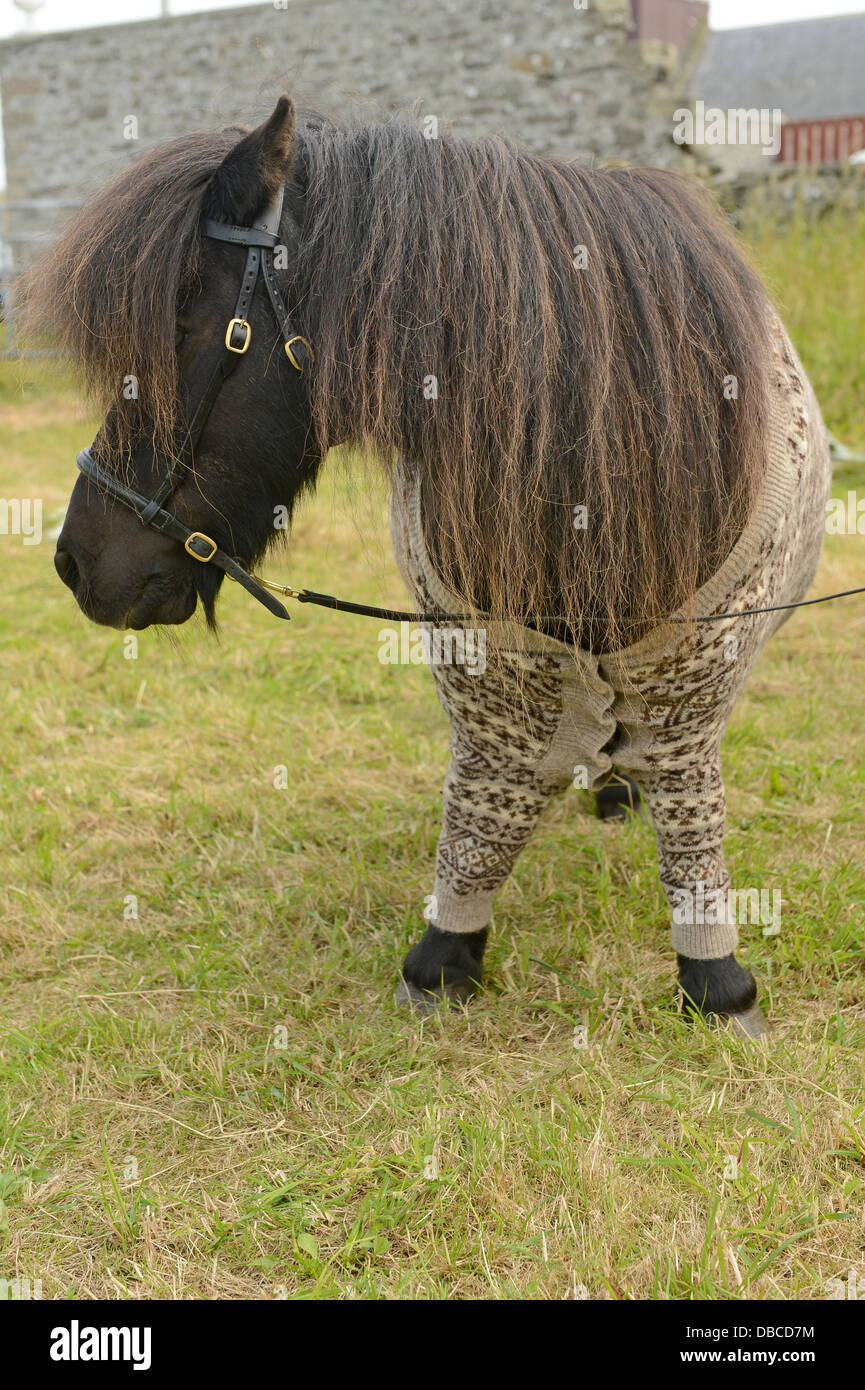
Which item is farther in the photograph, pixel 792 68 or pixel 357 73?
pixel 792 68

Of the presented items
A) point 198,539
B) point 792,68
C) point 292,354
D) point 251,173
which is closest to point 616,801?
point 198,539

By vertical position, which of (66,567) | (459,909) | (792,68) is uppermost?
(792,68)

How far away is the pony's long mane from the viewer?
1603 mm

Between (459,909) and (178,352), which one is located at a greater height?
(178,352)

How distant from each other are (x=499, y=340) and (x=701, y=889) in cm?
116

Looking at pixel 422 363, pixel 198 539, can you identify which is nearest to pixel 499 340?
pixel 422 363

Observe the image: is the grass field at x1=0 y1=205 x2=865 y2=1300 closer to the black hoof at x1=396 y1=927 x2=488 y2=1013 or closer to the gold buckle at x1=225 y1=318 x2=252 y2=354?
the black hoof at x1=396 y1=927 x2=488 y2=1013

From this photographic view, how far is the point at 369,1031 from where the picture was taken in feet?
7.48

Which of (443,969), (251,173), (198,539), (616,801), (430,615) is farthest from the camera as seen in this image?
(616,801)

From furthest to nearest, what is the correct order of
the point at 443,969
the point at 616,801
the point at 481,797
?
the point at 616,801
the point at 443,969
the point at 481,797

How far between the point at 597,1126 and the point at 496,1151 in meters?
0.20

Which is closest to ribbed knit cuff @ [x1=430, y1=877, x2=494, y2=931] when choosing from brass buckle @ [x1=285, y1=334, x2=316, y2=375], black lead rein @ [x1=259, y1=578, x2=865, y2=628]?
black lead rein @ [x1=259, y1=578, x2=865, y2=628]

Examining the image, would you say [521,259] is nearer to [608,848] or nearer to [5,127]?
[608,848]

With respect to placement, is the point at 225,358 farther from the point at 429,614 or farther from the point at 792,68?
the point at 792,68
